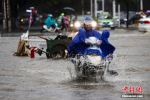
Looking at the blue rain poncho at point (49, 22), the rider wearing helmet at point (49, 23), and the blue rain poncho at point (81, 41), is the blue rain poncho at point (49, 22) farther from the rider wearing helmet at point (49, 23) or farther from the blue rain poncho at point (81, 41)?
the blue rain poncho at point (81, 41)

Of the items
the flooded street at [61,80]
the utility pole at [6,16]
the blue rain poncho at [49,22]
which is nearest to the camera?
the flooded street at [61,80]

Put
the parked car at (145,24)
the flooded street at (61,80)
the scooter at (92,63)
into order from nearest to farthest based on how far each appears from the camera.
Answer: the flooded street at (61,80)
the scooter at (92,63)
the parked car at (145,24)

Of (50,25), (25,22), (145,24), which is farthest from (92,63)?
(25,22)

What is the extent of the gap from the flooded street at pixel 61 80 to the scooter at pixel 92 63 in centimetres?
22

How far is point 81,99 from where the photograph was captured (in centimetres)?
1123

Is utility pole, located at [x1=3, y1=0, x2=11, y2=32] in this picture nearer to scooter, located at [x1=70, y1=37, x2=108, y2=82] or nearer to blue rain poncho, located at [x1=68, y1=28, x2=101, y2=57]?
blue rain poncho, located at [x1=68, y1=28, x2=101, y2=57]

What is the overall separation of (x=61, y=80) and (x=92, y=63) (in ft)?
3.68

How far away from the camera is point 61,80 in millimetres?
14836

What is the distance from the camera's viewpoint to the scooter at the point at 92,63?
14.1m

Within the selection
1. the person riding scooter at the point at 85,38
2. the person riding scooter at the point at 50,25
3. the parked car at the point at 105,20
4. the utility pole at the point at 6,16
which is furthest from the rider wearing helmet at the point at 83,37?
the parked car at the point at 105,20

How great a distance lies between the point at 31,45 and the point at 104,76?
27.7ft

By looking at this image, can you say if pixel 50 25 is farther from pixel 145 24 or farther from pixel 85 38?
pixel 85 38

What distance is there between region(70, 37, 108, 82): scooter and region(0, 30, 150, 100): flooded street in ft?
0.74

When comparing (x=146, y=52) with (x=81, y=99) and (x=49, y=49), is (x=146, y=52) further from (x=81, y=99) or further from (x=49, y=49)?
(x=81, y=99)
